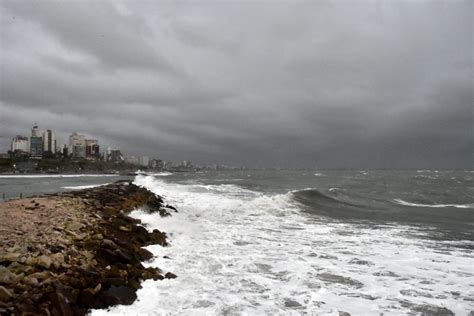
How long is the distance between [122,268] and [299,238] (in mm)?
6514

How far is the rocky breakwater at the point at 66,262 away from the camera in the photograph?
15.7 feet

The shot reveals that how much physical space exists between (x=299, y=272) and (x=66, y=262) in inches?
191

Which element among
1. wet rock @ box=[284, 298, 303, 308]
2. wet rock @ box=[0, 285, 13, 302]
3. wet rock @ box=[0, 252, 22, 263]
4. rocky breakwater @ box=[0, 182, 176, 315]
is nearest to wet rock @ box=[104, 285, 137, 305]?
rocky breakwater @ box=[0, 182, 176, 315]

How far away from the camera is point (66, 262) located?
20.1 feet

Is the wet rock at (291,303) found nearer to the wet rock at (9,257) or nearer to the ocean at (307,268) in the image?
the ocean at (307,268)

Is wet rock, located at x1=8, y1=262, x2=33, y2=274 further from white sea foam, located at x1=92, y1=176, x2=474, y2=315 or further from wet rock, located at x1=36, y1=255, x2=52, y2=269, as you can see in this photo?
white sea foam, located at x1=92, y1=176, x2=474, y2=315

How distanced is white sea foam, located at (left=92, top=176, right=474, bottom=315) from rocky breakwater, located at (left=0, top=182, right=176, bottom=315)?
361mm

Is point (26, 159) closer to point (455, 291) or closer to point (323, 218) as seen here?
Answer: point (323, 218)

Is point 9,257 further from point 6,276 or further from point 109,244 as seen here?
point 109,244

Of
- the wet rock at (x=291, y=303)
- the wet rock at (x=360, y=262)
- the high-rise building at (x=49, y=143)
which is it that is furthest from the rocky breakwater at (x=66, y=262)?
the high-rise building at (x=49, y=143)

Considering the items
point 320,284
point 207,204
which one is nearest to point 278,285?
point 320,284

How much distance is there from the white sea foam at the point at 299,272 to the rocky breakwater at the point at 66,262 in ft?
1.18

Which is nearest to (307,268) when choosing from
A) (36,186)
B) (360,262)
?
(360,262)

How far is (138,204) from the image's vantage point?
1662cm
